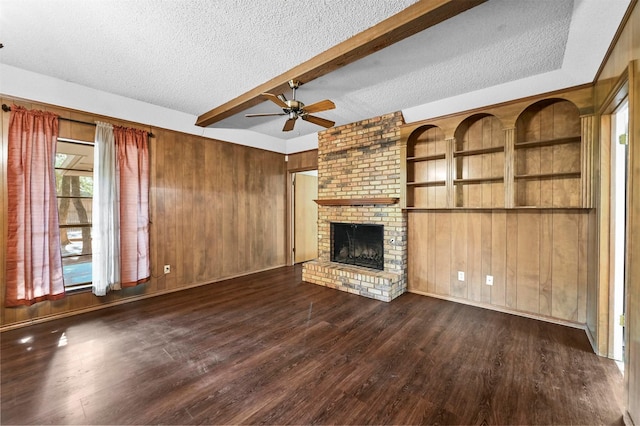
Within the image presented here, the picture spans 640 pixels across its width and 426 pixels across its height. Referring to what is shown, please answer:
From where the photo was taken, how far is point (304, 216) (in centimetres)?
641

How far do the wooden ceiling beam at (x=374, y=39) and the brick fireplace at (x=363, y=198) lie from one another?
69.0 inches

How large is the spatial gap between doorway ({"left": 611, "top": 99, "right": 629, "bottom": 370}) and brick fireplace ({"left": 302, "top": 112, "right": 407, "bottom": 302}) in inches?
83.7

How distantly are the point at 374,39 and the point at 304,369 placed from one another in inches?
108

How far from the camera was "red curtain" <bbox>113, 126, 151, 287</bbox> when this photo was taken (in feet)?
11.8

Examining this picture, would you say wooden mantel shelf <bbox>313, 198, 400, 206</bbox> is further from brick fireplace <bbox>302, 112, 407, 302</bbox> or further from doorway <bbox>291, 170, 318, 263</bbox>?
doorway <bbox>291, 170, 318, 263</bbox>

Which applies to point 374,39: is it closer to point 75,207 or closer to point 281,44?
point 281,44

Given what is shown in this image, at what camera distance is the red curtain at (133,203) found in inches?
142

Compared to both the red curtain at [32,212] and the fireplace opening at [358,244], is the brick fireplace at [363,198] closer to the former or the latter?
the fireplace opening at [358,244]

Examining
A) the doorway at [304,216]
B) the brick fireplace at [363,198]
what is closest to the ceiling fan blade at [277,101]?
the brick fireplace at [363,198]

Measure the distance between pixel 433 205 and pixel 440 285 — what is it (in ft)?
3.79

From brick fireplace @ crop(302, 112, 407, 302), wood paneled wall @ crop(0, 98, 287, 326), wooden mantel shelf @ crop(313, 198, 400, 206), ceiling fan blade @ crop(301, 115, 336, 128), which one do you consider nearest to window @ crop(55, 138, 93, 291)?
wood paneled wall @ crop(0, 98, 287, 326)

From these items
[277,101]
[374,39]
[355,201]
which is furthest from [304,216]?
[374,39]

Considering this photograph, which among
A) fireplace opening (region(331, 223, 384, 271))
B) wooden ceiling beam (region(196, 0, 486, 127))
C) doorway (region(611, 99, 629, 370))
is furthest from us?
fireplace opening (region(331, 223, 384, 271))

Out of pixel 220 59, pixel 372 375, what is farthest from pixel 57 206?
pixel 372 375
